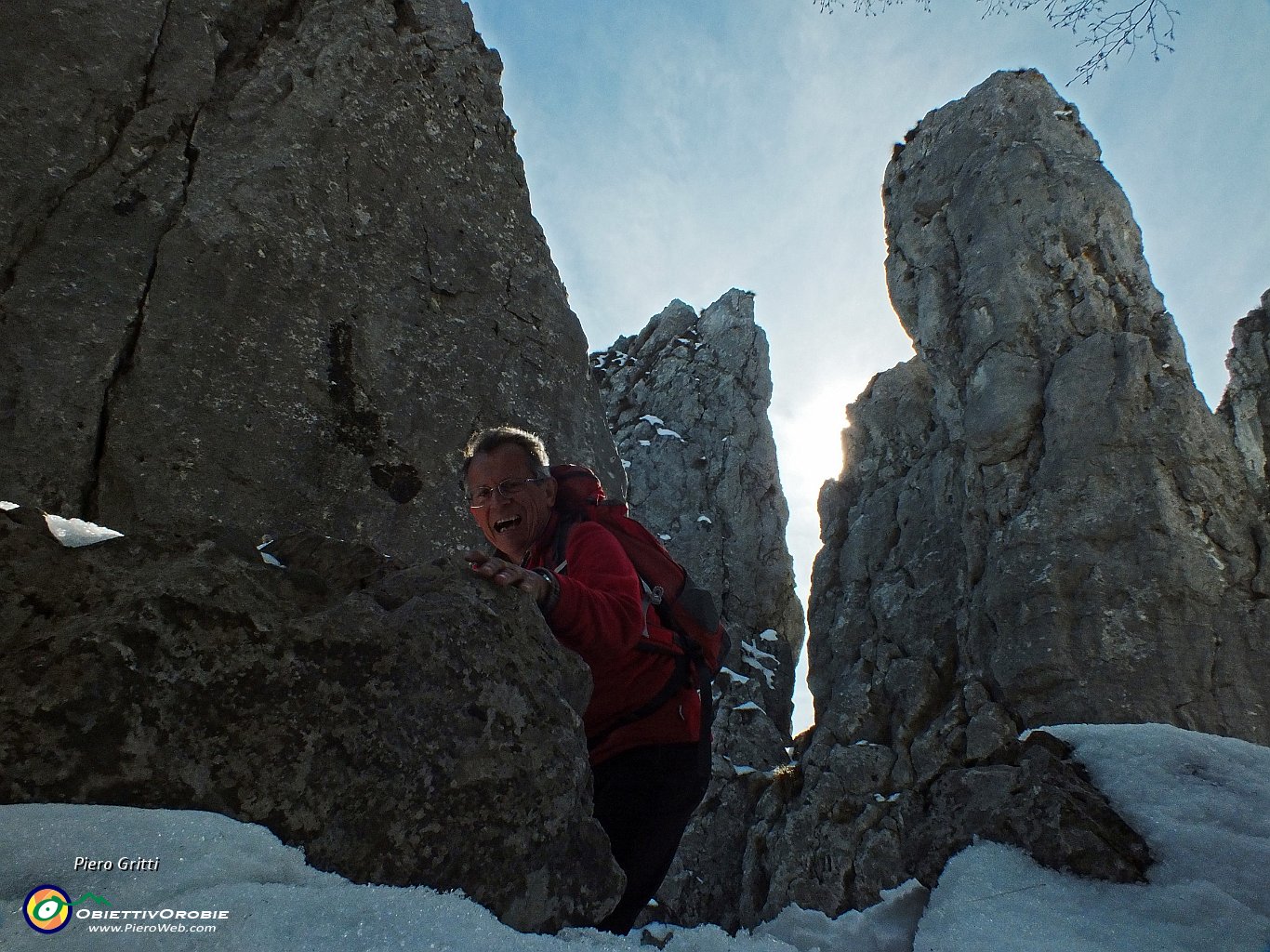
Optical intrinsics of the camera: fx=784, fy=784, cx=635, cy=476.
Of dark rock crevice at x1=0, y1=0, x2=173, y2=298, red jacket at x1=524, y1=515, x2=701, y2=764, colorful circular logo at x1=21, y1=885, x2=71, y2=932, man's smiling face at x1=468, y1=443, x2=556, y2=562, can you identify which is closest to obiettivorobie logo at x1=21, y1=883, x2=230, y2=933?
colorful circular logo at x1=21, y1=885, x2=71, y2=932

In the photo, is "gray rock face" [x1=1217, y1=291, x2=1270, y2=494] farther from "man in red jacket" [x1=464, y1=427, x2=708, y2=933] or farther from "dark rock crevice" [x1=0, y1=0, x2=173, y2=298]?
"dark rock crevice" [x1=0, y1=0, x2=173, y2=298]

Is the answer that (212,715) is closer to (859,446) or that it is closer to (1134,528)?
(1134,528)

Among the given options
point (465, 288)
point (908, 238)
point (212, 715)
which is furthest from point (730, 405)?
point (212, 715)

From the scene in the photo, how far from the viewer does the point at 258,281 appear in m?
5.02

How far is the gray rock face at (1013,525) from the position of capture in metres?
17.3

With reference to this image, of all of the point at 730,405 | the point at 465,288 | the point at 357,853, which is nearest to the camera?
the point at 357,853

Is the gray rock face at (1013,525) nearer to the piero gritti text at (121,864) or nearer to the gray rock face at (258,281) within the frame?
the gray rock face at (258,281)

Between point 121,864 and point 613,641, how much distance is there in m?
1.51

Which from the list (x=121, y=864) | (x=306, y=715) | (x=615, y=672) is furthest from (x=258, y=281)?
(x=121, y=864)

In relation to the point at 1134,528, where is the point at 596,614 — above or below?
below

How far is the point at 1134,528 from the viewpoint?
1820 cm

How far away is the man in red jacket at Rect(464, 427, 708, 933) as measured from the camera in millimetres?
2699

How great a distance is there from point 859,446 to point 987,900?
2749cm

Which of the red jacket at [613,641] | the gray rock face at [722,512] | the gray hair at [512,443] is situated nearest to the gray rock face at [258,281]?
the gray hair at [512,443]
